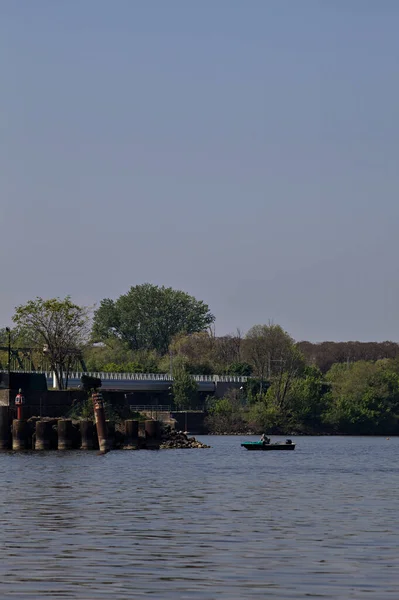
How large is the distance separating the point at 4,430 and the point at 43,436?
3.89m

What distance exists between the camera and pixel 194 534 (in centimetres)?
4134

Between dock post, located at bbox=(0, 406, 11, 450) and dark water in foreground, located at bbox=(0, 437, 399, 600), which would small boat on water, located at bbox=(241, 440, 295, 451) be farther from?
dark water in foreground, located at bbox=(0, 437, 399, 600)

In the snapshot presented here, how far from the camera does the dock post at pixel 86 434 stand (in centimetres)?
9500

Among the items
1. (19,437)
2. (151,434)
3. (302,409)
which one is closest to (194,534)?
(19,437)

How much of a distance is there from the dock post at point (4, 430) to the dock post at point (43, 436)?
110 inches

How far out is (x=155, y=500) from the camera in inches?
2206

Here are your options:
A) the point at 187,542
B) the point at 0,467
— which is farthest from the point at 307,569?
the point at 0,467

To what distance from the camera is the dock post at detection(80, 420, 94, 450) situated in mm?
95000

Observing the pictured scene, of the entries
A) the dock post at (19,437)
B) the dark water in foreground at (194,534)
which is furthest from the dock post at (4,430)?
the dark water in foreground at (194,534)

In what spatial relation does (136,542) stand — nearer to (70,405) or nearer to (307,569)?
(307,569)

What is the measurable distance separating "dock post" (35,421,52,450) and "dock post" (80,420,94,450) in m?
2.46

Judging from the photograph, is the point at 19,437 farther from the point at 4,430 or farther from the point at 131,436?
the point at 131,436

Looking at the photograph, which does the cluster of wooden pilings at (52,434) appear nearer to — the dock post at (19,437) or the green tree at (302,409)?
the dock post at (19,437)

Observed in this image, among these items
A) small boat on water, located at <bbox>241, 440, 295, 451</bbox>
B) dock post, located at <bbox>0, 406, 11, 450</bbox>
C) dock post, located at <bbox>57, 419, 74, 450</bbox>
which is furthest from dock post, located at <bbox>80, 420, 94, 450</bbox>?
small boat on water, located at <bbox>241, 440, 295, 451</bbox>
